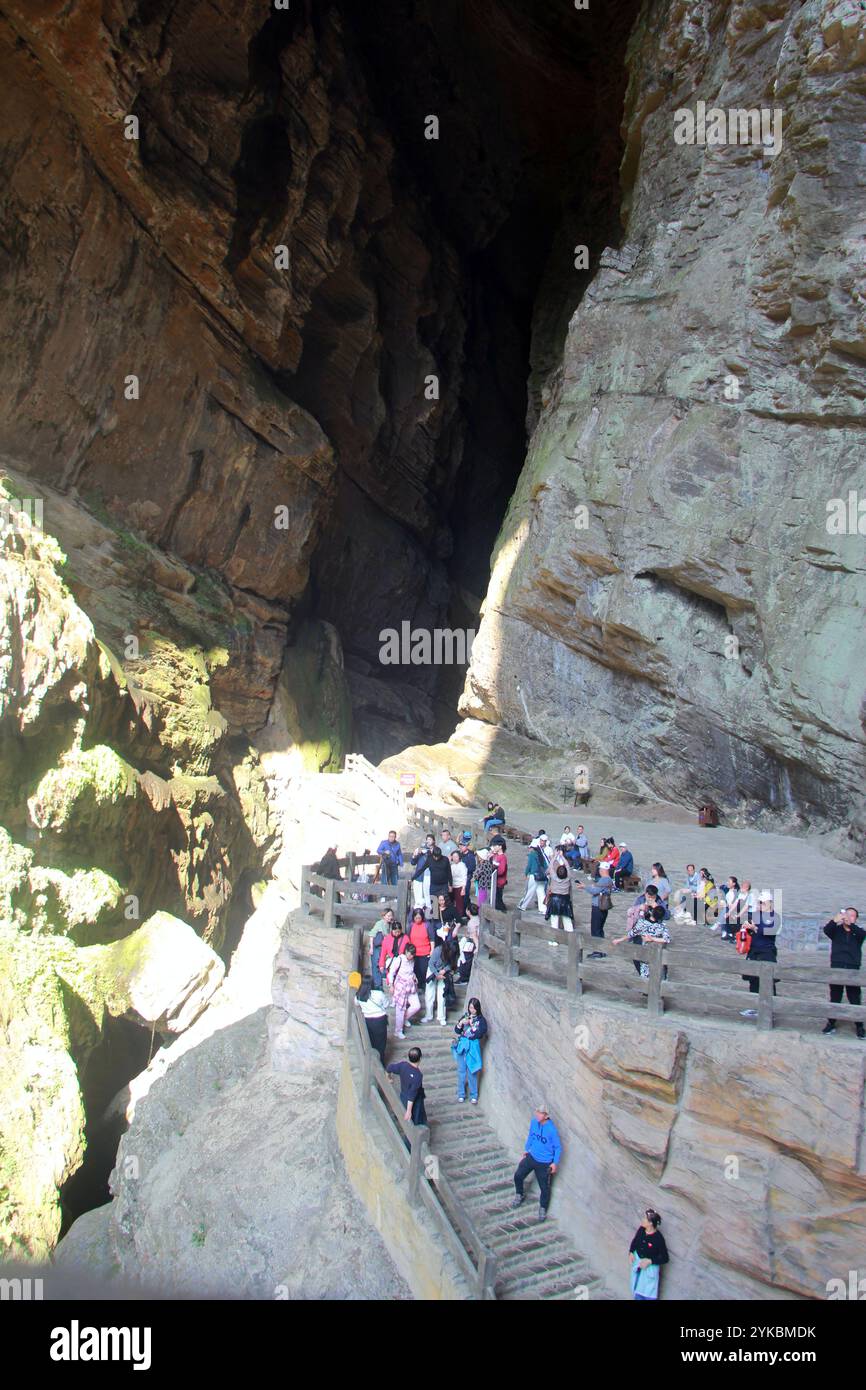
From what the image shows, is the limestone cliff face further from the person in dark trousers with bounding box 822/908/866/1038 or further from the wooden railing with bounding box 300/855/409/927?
the person in dark trousers with bounding box 822/908/866/1038

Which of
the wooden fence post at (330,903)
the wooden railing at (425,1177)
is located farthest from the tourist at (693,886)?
the wooden fence post at (330,903)

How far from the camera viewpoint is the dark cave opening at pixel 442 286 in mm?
30375

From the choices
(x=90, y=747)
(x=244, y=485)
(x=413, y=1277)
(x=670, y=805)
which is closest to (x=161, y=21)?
(x=244, y=485)

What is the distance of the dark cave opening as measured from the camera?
30.4 metres

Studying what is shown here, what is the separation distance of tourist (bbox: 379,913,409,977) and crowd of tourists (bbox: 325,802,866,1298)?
1 cm

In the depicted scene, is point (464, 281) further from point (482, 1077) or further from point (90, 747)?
point (482, 1077)

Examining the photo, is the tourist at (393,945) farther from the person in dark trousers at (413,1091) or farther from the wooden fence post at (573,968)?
the wooden fence post at (573,968)

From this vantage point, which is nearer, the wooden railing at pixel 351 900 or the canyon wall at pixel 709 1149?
the canyon wall at pixel 709 1149

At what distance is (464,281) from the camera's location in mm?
36312

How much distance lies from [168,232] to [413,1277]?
25831mm

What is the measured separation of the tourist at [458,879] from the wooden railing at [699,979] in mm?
2947

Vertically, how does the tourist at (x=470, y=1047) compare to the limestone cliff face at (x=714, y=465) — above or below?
below

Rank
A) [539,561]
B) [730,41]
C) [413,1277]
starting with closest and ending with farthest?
[413,1277]
[730,41]
[539,561]

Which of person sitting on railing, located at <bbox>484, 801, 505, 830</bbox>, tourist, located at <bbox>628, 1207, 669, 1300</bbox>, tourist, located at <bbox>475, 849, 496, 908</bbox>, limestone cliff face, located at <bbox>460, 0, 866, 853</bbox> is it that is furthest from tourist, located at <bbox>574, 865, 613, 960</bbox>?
limestone cliff face, located at <bbox>460, 0, 866, 853</bbox>
